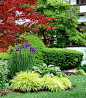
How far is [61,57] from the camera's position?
33.3ft

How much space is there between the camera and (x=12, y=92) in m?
5.28

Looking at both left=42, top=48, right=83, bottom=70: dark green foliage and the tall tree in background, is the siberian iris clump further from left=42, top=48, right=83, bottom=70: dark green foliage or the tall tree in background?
the tall tree in background

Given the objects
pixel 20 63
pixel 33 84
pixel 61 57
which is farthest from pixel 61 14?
pixel 33 84

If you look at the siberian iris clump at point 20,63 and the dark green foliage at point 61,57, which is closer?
the siberian iris clump at point 20,63

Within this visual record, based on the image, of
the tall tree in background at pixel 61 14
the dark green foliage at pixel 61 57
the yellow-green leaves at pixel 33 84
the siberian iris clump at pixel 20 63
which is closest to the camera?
the yellow-green leaves at pixel 33 84

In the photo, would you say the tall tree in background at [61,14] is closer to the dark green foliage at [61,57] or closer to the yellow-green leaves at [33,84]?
the dark green foliage at [61,57]

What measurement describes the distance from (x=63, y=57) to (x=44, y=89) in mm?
4783

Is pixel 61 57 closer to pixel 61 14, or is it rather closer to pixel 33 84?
pixel 61 14

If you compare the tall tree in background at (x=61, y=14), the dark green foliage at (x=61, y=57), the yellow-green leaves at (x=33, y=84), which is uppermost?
the tall tree in background at (x=61, y=14)

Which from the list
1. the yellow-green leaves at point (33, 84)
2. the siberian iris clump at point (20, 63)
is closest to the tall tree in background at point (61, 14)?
the siberian iris clump at point (20, 63)

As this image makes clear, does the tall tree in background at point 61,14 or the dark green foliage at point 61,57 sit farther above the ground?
the tall tree in background at point 61,14

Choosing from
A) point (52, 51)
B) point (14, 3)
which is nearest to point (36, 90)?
point (14, 3)

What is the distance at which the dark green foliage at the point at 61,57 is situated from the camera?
10102 mm

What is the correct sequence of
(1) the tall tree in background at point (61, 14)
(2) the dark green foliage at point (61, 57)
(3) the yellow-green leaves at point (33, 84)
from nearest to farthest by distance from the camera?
(3) the yellow-green leaves at point (33, 84) → (2) the dark green foliage at point (61, 57) → (1) the tall tree in background at point (61, 14)
